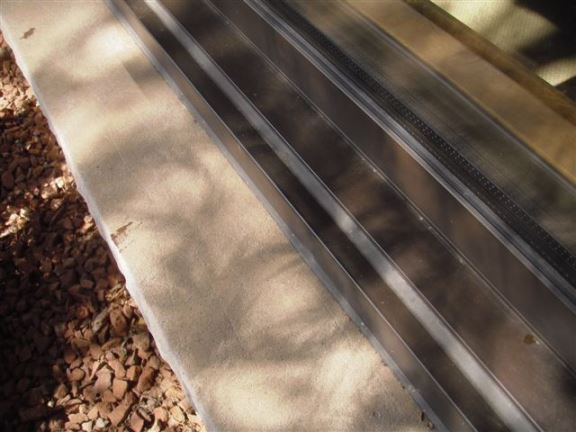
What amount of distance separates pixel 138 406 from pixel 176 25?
1412 millimetres

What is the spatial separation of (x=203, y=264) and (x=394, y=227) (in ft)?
1.99

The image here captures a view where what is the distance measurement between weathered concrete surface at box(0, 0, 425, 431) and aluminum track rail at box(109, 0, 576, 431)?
9cm

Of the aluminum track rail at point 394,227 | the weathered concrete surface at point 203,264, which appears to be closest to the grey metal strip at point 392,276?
the aluminum track rail at point 394,227

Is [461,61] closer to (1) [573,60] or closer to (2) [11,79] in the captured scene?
(1) [573,60]

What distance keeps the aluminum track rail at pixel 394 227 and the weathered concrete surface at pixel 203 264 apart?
85mm

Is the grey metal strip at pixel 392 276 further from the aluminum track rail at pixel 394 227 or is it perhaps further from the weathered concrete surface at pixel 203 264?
the weathered concrete surface at pixel 203 264

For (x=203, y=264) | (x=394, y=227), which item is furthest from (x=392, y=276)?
(x=203, y=264)

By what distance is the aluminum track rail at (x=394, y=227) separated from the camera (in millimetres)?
1501

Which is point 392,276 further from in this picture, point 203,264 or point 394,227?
point 203,264

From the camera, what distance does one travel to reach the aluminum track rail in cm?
150

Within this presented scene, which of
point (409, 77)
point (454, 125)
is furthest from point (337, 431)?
point (409, 77)

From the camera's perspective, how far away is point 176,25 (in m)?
2.54

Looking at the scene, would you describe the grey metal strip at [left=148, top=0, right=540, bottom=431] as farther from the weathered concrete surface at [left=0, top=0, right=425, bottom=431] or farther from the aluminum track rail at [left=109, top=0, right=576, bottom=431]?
the weathered concrete surface at [left=0, top=0, right=425, bottom=431]

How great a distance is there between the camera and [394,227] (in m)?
1.80
